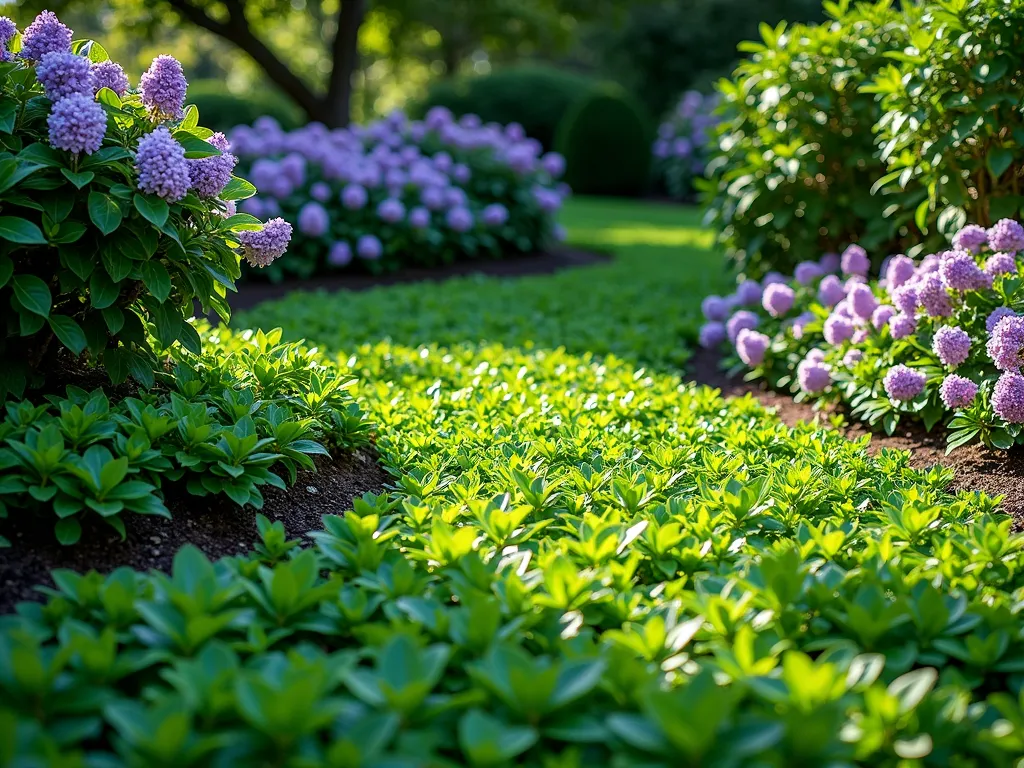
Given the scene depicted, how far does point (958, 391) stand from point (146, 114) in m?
3.04

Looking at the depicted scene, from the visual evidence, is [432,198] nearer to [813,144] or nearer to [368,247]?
[368,247]

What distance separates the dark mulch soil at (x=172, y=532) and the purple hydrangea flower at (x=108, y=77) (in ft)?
4.25

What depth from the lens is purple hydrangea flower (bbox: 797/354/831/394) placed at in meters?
4.29

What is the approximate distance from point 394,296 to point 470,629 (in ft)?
18.4

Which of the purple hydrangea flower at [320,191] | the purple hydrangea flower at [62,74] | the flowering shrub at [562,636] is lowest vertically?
the flowering shrub at [562,636]

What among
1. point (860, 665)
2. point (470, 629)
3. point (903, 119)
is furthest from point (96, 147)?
point (903, 119)

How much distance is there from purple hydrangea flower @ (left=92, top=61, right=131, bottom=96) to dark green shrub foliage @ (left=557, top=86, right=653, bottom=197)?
17.9 metres

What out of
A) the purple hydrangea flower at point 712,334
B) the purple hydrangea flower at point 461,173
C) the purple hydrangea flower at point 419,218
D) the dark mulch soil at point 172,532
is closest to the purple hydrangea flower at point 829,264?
the purple hydrangea flower at point 712,334

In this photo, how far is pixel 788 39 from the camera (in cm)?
564

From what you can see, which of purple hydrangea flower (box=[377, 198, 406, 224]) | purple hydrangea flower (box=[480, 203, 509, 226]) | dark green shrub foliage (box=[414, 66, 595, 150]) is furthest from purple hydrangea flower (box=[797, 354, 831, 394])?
dark green shrub foliage (box=[414, 66, 595, 150])

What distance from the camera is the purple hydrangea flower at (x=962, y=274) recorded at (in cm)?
365

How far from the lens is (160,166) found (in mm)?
2557

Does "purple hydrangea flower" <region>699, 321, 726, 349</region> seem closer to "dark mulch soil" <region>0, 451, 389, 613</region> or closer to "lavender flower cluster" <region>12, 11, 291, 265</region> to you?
"dark mulch soil" <region>0, 451, 389, 613</region>

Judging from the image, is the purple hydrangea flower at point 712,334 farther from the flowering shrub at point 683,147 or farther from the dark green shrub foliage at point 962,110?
the flowering shrub at point 683,147
